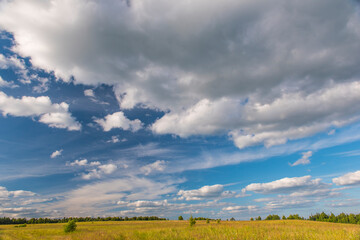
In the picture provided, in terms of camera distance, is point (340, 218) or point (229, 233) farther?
point (340, 218)

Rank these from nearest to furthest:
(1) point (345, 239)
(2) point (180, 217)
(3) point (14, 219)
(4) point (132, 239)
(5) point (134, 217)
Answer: (1) point (345, 239), (4) point (132, 239), (2) point (180, 217), (3) point (14, 219), (5) point (134, 217)

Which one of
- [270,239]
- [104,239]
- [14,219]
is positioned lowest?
[14,219]

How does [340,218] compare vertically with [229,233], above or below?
below

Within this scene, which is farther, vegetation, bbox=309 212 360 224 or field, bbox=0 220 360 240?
vegetation, bbox=309 212 360 224

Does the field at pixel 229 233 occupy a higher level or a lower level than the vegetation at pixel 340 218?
higher

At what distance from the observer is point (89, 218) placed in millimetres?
134625

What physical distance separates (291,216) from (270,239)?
125 metres

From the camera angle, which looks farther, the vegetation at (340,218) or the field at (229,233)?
the vegetation at (340,218)

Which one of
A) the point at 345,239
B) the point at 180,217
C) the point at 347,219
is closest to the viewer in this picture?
the point at 345,239

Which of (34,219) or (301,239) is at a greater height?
(301,239)

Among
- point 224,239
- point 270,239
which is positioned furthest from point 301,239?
point 224,239

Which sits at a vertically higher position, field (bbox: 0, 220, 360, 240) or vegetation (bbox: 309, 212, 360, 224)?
field (bbox: 0, 220, 360, 240)

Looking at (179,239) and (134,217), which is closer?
(179,239)

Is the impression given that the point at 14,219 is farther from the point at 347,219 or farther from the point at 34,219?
the point at 347,219
